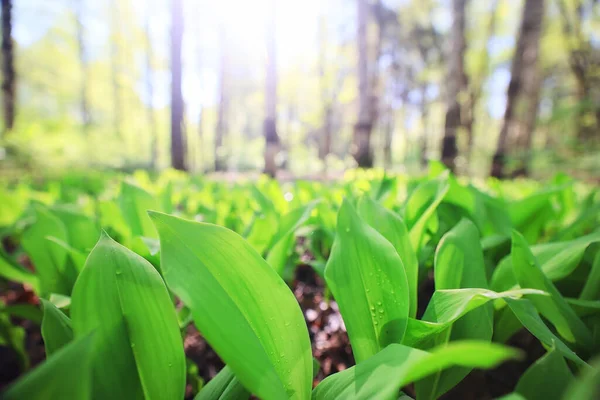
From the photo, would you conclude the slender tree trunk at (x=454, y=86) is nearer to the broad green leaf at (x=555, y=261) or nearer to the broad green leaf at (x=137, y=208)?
the broad green leaf at (x=555, y=261)

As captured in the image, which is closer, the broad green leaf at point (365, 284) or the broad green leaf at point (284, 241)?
the broad green leaf at point (365, 284)

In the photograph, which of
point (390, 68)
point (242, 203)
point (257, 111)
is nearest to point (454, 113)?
point (242, 203)

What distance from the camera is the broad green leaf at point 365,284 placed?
23.3 inches

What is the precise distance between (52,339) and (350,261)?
1.65 feet

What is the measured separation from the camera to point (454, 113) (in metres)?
7.12

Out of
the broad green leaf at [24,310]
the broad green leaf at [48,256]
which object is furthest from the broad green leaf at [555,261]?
the broad green leaf at [24,310]

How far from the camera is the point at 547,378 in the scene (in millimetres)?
475

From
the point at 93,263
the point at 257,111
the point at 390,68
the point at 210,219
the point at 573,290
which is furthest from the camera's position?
the point at 257,111

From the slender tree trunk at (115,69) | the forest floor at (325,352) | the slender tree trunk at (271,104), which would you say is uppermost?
the slender tree trunk at (115,69)

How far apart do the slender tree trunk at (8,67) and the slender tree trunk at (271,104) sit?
6.96m

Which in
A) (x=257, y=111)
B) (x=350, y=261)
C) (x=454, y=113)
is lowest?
(x=350, y=261)

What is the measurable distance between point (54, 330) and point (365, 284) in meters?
0.52

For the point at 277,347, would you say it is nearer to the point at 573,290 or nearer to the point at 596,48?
the point at 573,290

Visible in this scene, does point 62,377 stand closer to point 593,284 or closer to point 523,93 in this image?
point 593,284
